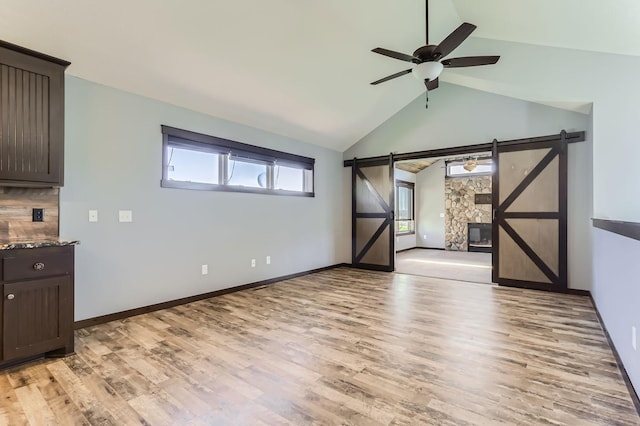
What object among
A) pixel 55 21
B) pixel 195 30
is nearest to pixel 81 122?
pixel 55 21

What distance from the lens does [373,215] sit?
6.43m

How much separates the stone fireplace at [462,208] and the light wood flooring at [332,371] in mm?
6376

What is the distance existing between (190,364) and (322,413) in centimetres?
117

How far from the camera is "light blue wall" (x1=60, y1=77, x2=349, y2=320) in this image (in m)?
3.14

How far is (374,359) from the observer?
2.46 metres

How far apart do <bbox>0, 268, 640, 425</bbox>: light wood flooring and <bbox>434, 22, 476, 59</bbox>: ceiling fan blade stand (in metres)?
2.68

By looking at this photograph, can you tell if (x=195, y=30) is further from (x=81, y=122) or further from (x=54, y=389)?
(x=54, y=389)

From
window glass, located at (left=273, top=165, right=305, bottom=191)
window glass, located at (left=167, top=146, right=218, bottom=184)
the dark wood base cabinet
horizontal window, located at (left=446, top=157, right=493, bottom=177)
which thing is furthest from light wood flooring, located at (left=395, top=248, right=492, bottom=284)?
the dark wood base cabinet

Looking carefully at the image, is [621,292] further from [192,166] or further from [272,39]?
[192,166]

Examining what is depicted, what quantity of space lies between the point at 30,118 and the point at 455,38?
3682 millimetres

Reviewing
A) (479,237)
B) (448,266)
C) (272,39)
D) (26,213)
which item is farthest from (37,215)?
(479,237)

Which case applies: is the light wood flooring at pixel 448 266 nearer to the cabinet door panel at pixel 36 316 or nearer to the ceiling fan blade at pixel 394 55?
the ceiling fan blade at pixel 394 55

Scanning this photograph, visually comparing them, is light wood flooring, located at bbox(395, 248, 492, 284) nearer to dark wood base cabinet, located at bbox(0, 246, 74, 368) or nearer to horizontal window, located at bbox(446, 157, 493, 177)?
horizontal window, located at bbox(446, 157, 493, 177)

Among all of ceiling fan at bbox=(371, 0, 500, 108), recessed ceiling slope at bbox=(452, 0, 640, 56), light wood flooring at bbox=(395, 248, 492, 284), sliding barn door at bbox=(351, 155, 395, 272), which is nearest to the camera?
ceiling fan at bbox=(371, 0, 500, 108)
